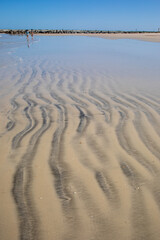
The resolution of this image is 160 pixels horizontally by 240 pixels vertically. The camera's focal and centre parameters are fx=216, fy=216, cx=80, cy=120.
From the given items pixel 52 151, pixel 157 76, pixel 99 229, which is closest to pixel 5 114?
pixel 52 151

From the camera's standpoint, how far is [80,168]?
2.27 metres

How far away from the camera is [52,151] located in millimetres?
2580

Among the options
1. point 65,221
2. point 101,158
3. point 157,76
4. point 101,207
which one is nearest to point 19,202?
point 65,221

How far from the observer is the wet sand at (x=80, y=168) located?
1620 millimetres

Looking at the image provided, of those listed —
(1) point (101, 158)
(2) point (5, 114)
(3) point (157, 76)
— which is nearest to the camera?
(1) point (101, 158)

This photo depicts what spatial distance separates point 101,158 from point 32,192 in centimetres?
87

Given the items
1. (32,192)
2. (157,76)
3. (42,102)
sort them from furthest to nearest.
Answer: (157,76) → (42,102) → (32,192)

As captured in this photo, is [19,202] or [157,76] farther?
[157,76]

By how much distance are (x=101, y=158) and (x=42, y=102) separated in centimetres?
232

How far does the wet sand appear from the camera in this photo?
5.32ft

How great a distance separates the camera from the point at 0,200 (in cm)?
185

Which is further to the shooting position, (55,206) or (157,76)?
(157,76)

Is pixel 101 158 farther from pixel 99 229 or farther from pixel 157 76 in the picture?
pixel 157 76

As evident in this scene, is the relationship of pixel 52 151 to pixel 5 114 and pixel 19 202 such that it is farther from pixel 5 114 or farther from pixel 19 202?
pixel 5 114
